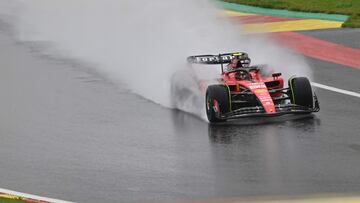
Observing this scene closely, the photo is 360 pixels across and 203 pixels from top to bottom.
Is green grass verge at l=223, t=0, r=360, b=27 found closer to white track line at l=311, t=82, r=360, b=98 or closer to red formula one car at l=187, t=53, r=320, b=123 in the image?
white track line at l=311, t=82, r=360, b=98

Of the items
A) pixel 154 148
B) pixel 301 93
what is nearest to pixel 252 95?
pixel 301 93

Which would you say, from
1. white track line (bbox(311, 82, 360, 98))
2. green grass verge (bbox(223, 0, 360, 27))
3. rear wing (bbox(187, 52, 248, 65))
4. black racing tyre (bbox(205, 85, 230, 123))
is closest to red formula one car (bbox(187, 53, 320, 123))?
black racing tyre (bbox(205, 85, 230, 123))

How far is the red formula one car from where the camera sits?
13.6m

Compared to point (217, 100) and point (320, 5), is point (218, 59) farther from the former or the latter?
point (320, 5)

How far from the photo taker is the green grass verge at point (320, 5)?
941 inches

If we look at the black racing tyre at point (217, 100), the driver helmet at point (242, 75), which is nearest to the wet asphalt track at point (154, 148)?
the black racing tyre at point (217, 100)

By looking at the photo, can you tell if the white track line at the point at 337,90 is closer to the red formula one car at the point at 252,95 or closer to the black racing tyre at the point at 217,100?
the red formula one car at the point at 252,95

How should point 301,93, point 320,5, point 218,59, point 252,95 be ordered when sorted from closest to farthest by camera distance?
point 252,95, point 301,93, point 218,59, point 320,5

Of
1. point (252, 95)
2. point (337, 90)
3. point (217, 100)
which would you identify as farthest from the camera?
point (337, 90)

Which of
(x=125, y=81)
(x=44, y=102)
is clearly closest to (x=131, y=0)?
(x=125, y=81)

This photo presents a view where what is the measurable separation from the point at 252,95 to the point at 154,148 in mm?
1983

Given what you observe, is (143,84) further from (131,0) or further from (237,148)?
(131,0)

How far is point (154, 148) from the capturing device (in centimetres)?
1255

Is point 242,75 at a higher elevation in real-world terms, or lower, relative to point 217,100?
higher
